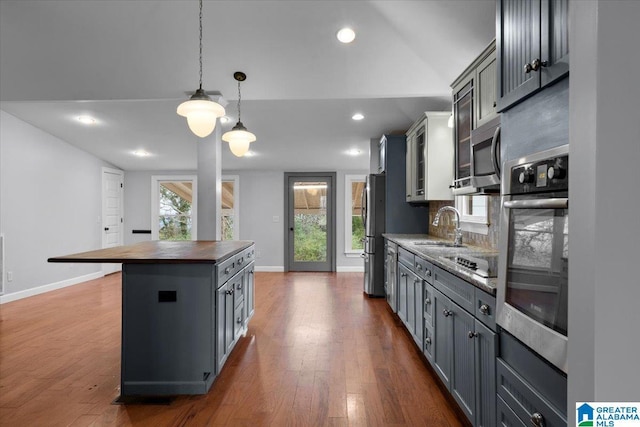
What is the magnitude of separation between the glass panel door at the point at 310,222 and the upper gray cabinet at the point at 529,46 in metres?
5.39

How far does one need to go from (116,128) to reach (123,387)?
4.05 metres

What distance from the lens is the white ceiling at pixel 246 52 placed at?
2959 mm

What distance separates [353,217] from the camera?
685cm

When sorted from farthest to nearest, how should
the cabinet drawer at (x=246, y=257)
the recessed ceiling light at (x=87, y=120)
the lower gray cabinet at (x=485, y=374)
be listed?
the recessed ceiling light at (x=87, y=120) → the cabinet drawer at (x=246, y=257) → the lower gray cabinet at (x=485, y=374)

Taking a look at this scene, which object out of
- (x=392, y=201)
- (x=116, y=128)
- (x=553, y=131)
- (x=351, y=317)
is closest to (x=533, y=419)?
(x=553, y=131)

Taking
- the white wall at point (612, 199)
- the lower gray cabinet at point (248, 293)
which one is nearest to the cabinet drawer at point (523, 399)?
the white wall at point (612, 199)

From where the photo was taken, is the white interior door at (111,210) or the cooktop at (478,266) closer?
the cooktop at (478,266)

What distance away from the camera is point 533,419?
1.18m

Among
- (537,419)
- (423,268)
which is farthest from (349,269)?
(537,419)

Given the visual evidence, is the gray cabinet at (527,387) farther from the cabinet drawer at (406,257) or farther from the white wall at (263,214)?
the white wall at (263,214)

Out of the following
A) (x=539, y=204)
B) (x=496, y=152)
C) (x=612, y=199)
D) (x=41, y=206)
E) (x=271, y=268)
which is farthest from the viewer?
(x=271, y=268)

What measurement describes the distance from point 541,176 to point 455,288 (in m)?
0.99

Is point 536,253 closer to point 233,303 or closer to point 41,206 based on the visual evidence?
point 233,303

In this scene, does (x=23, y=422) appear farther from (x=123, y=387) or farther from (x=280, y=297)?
(x=280, y=297)
